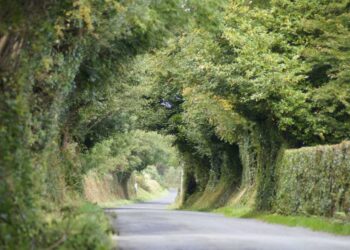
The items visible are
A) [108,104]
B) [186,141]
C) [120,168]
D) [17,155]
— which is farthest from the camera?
[120,168]

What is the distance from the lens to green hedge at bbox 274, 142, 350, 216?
2266 cm

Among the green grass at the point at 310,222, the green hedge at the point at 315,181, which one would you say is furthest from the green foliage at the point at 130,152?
the green hedge at the point at 315,181

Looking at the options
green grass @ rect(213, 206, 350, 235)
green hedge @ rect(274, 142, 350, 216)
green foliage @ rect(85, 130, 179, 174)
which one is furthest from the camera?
green foliage @ rect(85, 130, 179, 174)

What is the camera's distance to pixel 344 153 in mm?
22609


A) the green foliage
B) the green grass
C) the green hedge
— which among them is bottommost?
the green grass

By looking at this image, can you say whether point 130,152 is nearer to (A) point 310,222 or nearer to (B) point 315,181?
(B) point 315,181

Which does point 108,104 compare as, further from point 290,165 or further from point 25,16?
point 25,16

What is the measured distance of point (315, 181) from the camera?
25.3 m

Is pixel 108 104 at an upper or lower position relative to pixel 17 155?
upper

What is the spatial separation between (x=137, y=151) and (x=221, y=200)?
35.3 metres

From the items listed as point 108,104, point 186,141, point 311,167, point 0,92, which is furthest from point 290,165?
point 186,141

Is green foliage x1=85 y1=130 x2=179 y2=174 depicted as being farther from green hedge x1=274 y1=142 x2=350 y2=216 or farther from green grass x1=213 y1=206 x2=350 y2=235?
green hedge x1=274 y1=142 x2=350 y2=216

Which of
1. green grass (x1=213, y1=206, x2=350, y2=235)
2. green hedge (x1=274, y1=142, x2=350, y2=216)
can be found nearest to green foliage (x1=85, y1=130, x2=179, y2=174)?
green grass (x1=213, y1=206, x2=350, y2=235)

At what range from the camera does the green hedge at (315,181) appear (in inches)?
892
